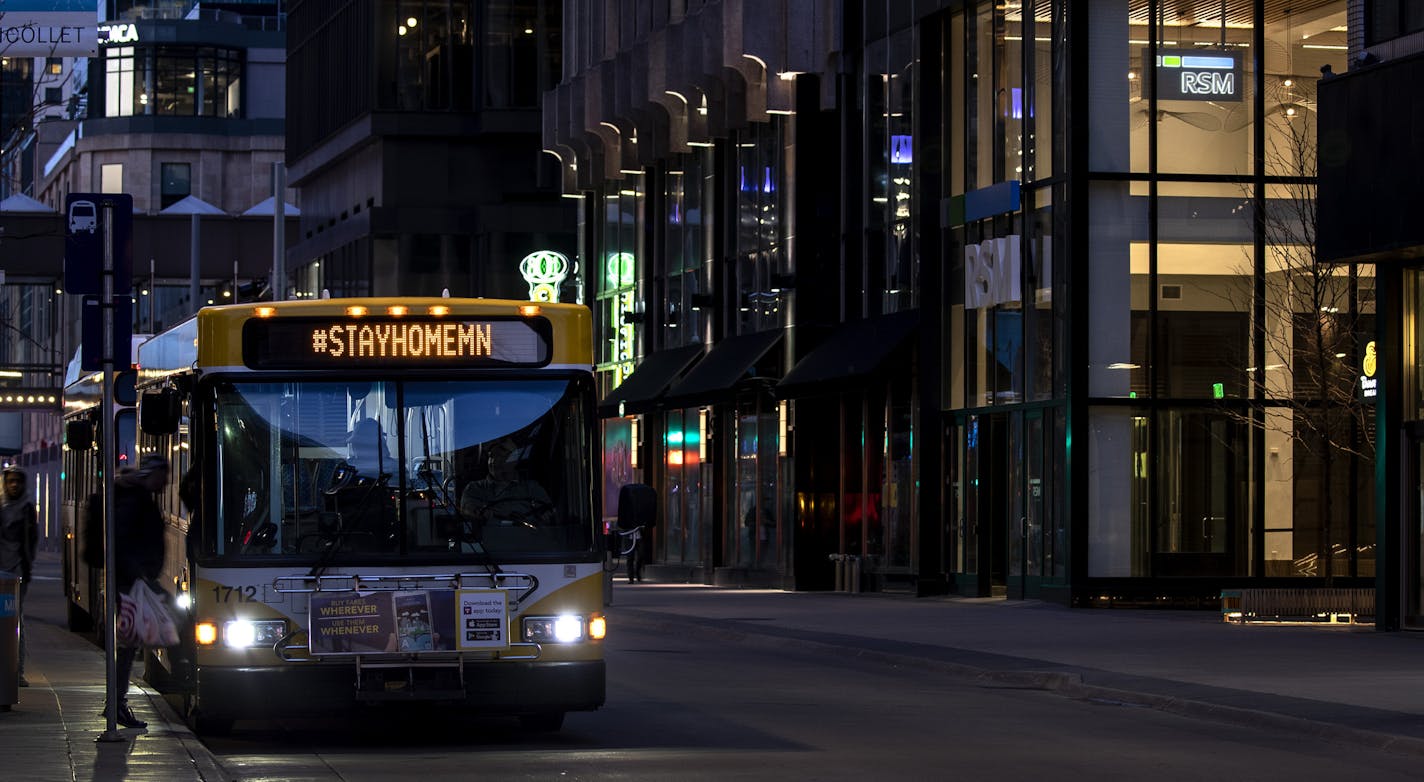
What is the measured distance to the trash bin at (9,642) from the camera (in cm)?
1580

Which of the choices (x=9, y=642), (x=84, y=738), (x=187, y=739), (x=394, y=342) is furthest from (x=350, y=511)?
(x=9, y=642)

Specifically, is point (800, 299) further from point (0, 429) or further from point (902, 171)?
point (0, 429)

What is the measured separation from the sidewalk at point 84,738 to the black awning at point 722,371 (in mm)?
22603

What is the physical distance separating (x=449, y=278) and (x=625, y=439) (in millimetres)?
15318

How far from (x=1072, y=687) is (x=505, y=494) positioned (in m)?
7.54

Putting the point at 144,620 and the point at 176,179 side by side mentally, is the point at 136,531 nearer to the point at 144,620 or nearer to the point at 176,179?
the point at 144,620

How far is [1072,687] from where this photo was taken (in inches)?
810

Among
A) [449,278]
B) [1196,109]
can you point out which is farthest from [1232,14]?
[449,278]

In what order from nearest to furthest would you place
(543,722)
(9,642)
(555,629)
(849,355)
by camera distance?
(555,629), (9,642), (543,722), (849,355)

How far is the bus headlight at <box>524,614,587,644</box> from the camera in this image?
14.6 meters

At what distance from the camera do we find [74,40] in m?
24.3

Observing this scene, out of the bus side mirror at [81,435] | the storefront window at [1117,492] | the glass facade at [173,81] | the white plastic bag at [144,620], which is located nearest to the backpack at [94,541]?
the white plastic bag at [144,620]

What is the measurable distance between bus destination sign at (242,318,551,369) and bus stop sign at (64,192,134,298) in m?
1.13

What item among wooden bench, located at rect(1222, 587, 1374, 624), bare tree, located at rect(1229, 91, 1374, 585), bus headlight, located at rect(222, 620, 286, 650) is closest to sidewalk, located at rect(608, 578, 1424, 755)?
wooden bench, located at rect(1222, 587, 1374, 624)
